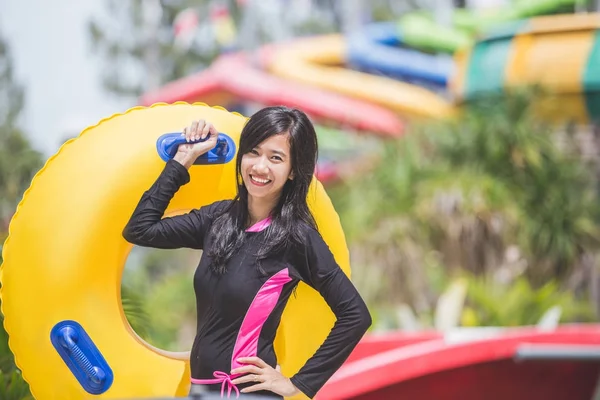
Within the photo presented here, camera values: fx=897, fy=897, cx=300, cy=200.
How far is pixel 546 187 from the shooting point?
30.1 ft

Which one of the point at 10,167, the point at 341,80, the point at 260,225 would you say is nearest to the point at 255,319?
the point at 260,225

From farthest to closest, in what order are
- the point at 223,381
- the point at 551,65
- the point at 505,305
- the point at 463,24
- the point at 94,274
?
the point at 463,24
the point at 551,65
the point at 505,305
the point at 94,274
the point at 223,381

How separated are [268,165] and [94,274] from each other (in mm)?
577

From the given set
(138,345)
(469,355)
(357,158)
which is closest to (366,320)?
(138,345)

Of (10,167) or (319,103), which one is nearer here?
(10,167)

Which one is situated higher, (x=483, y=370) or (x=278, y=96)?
(x=483, y=370)

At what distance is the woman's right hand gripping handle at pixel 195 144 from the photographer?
7.70ft

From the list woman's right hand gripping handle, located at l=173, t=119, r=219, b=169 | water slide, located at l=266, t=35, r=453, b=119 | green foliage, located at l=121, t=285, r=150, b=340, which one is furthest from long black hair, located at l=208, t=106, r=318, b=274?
water slide, located at l=266, t=35, r=453, b=119

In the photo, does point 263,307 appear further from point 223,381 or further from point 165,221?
point 165,221

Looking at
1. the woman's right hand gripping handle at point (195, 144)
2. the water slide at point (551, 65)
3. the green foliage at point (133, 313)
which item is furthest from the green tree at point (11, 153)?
the water slide at point (551, 65)

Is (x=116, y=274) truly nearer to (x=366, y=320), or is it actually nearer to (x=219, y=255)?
(x=219, y=255)

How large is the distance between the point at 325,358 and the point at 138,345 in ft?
1.89

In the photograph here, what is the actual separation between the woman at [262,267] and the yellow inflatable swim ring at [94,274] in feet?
0.55

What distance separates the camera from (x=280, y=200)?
2258 millimetres
